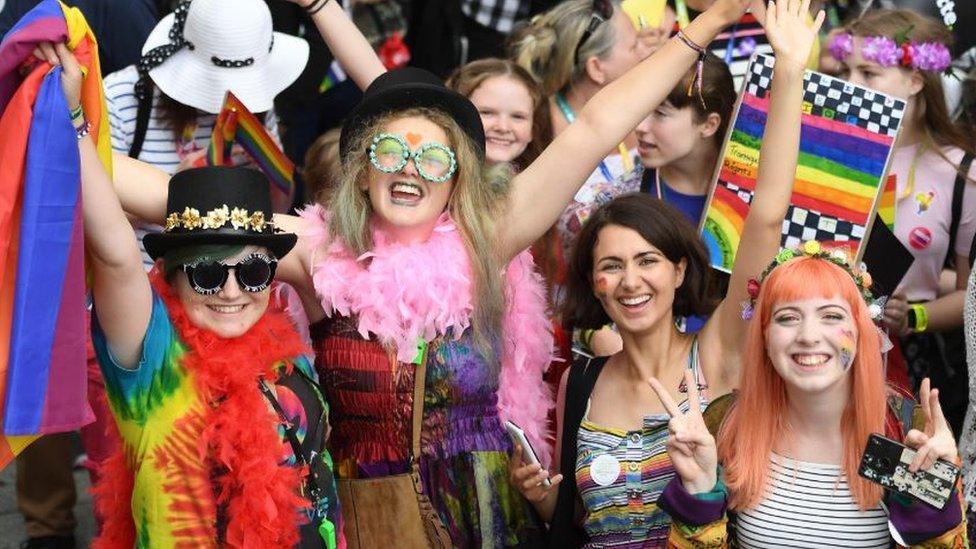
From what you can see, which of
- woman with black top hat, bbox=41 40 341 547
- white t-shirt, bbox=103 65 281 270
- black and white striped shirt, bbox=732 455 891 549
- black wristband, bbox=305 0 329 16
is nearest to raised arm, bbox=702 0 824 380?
black and white striped shirt, bbox=732 455 891 549

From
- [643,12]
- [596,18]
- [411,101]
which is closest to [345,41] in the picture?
[411,101]

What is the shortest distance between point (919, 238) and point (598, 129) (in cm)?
151

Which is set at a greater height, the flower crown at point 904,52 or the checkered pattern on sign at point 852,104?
the flower crown at point 904,52

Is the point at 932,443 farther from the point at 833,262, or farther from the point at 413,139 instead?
the point at 413,139

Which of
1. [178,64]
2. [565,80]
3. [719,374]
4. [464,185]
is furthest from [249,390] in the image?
[565,80]

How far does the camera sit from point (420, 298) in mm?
3695

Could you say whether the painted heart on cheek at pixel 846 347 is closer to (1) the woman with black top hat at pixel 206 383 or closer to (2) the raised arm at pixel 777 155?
(2) the raised arm at pixel 777 155

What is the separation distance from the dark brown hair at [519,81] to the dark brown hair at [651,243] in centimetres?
81

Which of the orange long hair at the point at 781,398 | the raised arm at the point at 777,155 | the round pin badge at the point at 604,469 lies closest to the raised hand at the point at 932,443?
the orange long hair at the point at 781,398

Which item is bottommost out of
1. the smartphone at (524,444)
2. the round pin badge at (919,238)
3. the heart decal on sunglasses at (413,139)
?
the smartphone at (524,444)

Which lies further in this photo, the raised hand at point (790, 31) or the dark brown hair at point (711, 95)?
the dark brown hair at point (711, 95)

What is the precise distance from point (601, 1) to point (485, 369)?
2.06m

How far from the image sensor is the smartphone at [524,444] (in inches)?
142

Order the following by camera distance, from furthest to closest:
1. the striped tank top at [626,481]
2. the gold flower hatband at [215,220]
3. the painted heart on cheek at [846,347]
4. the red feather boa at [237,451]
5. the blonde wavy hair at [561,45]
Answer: the blonde wavy hair at [561,45], the striped tank top at [626,481], the gold flower hatband at [215,220], the red feather boa at [237,451], the painted heart on cheek at [846,347]
